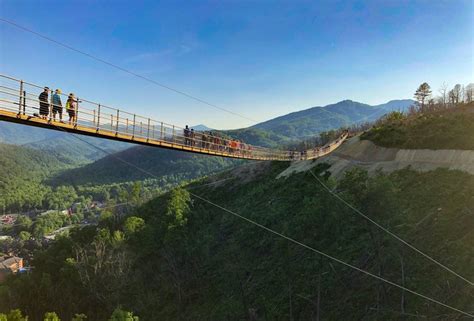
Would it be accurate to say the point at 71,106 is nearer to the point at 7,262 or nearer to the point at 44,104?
the point at 44,104

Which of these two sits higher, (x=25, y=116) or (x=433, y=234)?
(x=25, y=116)

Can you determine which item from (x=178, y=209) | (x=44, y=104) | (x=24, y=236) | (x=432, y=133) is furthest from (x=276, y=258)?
(x=24, y=236)

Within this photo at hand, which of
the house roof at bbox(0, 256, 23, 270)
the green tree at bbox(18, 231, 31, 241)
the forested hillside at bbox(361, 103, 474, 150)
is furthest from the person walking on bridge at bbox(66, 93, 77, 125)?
the green tree at bbox(18, 231, 31, 241)

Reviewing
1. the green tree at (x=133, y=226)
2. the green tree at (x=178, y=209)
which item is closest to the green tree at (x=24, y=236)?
the green tree at (x=133, y=226)

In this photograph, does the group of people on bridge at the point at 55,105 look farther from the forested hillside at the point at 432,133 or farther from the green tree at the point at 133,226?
the green tree at the point at 133,226

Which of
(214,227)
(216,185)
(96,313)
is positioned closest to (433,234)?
(214,227)

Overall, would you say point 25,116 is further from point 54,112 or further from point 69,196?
point 69,196

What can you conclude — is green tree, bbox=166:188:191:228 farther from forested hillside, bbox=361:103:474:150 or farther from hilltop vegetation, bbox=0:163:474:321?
forested hillside, bbox=361:103:474:150
